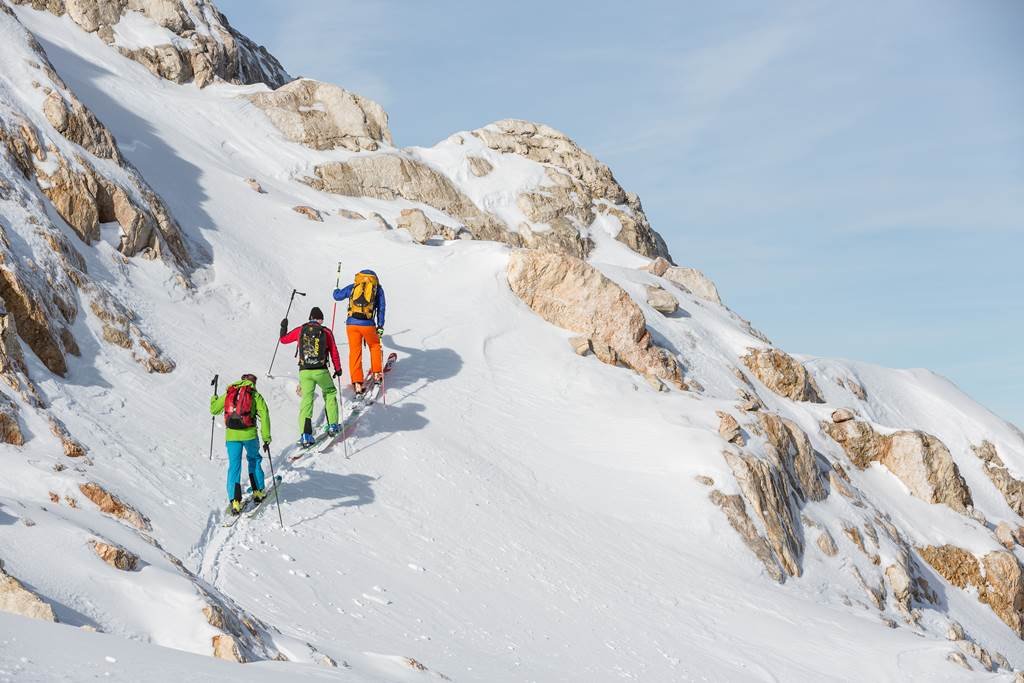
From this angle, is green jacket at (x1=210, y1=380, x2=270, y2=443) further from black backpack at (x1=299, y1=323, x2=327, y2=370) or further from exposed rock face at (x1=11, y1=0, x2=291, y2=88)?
exposed rock face at (x1=11, y1=0, x2=291, y2=88)

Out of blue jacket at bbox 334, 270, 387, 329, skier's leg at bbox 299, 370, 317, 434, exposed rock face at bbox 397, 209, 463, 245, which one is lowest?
skier's leg at bbox 299, 370, 317, 434

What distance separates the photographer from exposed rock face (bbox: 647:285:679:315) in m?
33.8

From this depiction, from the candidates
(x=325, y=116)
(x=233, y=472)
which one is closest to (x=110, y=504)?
(x=233, y=472)

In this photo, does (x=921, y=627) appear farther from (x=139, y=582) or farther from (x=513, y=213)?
(x=513, y=213)

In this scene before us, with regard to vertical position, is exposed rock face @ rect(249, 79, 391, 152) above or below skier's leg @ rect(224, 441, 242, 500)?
above

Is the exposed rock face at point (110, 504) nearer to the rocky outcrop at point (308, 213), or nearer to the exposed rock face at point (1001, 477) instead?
the rocky outcrop at point (308, 213)

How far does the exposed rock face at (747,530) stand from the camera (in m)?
21.1

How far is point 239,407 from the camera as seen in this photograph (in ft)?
47.1

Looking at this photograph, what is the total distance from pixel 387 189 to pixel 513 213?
9.39m

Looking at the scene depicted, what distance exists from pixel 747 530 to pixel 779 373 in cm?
1530

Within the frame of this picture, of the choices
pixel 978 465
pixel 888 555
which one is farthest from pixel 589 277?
pixel 978 465

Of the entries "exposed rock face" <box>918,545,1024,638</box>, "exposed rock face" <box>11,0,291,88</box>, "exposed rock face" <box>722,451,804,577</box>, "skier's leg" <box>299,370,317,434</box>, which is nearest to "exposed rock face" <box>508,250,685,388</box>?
"exposed rock face" <box>722,451,804,577</box>

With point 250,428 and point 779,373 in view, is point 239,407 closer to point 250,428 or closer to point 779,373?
point 250,428

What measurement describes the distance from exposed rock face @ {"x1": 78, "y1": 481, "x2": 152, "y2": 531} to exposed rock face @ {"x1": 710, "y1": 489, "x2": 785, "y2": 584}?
13523 mm
